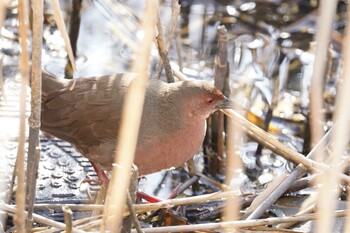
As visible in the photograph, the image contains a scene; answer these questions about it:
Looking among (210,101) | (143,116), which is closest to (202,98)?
(210,101)

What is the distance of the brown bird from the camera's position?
4.16 metres

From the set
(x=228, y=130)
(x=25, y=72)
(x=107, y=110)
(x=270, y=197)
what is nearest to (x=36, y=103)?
(x=25, y=72)

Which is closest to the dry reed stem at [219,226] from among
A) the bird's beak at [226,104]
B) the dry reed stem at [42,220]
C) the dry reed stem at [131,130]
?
the dry reed stem at [42,220]

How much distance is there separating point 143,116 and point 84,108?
34cm

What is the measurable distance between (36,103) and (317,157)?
1655 mm

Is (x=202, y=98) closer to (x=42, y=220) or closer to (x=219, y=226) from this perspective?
(x=219, y=226)

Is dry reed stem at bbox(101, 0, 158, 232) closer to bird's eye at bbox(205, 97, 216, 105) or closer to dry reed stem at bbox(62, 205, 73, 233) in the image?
dry reed stem at bbox(62, 205, 73, 233)

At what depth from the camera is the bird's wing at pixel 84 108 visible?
13.9 ft

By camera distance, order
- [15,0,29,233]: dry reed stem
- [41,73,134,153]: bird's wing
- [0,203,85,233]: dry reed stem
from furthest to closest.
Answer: [41,73,134,153]: bird's wing
[0,203,85,233]: dry reed stem
[15,0,29,233]: dry reed stem

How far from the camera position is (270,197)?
402 centimetres

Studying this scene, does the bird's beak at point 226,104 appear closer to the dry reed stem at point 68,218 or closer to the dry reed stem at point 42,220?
the dry reed stem at point 42,220

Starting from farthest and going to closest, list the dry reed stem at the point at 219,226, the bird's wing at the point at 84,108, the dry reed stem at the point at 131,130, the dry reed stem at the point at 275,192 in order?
1. the bird's wing at the point at 84,108
2. the dry reed stem at the point at 275,192
3. the dry reed stem at the point at 219,226
4. the dry reed stem at the point at 131,130

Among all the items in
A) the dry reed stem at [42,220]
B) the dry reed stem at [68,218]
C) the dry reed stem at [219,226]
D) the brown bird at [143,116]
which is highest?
the brown bird at [143,116]

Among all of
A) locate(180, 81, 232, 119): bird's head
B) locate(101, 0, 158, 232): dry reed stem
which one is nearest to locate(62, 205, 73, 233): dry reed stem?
locate(101, 0, 158, 232): dry reed stem
